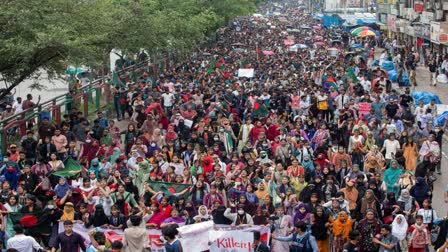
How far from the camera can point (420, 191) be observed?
50.3ft

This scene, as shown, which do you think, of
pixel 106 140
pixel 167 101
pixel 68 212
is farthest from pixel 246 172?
pixel 167 101

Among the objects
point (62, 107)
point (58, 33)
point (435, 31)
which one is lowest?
point (62, 107)

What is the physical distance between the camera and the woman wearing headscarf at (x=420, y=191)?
1527 cm

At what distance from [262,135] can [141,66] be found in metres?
23.1

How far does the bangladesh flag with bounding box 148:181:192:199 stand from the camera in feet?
50.4

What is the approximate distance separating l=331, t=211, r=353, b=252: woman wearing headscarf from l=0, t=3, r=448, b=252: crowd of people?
0.02 m

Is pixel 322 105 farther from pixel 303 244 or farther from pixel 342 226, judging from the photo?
pixel 303 244

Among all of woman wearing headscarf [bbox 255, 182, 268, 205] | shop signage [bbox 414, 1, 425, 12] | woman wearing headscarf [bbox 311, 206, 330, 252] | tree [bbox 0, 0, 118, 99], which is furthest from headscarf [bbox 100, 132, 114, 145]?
shop signage [bbox 414, 1, 425, 12]

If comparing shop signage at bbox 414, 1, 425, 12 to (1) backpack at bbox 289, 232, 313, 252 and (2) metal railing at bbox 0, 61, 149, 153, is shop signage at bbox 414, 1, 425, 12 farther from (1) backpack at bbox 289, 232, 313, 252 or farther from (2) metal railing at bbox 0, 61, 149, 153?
(1) backpack at bbox 289, 232, 313, 252

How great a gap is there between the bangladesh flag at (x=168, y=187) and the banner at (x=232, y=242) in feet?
7.08

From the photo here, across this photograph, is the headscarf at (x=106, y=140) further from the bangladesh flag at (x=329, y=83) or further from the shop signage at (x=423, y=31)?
the shop signage at (x=423, y=31)

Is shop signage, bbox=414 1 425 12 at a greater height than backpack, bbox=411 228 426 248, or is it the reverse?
shop signage, bbox=414 1 425 12

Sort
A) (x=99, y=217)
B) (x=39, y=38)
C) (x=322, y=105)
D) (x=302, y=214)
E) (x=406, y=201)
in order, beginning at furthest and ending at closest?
(x=322, y=105), (x=39, y=38), (x=406, y=201), (x=302, y=214), (x=99, y=217)

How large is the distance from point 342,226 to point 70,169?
19.7ft
